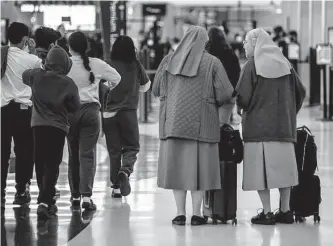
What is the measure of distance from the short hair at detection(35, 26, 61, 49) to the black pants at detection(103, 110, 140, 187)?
932 mm

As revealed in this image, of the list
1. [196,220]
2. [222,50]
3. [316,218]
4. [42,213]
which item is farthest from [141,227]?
[222,50]

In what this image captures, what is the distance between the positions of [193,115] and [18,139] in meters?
1.95

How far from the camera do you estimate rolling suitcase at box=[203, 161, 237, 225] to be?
24.8ft

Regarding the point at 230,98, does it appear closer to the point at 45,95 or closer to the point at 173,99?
the point at 173,99

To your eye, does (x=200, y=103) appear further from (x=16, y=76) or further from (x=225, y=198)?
(x=16, y=76)

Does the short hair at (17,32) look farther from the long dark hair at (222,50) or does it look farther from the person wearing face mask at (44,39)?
the long dark hair at (222,50)

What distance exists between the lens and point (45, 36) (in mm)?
8680

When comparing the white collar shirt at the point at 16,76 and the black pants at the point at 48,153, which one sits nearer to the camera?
the black pants at the point at 48,153

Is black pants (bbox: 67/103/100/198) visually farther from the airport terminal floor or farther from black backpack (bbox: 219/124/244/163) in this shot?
black backpack (bbox: 219/124/244/163)

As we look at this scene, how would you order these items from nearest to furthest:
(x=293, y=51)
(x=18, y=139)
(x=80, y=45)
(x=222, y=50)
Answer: (x=80, y=45) → (x=18, y=139) → (x=222, y=50) → (x=293, y=51)

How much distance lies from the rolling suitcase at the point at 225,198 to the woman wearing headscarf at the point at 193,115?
0.13m

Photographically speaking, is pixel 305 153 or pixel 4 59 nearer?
pixel 305 153

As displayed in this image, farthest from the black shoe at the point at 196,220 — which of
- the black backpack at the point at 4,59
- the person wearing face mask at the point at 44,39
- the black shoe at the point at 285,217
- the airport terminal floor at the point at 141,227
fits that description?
the person wearing face mask at the point at 44,39

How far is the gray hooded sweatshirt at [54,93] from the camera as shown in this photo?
7.69 m
